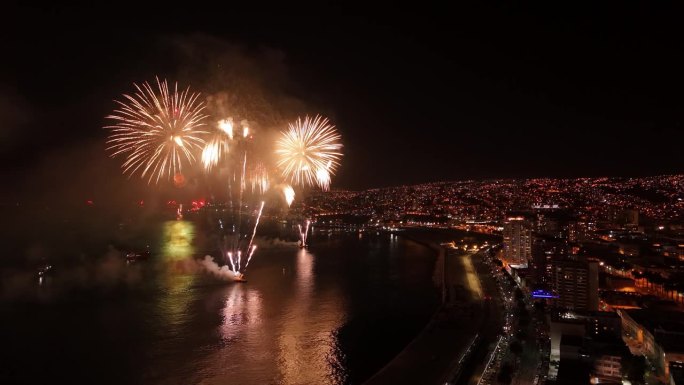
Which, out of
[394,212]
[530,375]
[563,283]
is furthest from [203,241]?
[394,212]

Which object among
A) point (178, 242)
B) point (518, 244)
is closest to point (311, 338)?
point (518, 244)

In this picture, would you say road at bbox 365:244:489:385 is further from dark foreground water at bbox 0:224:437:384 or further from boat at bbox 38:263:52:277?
boat at bbox 38:263:52:277

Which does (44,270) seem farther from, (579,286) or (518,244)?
(518,244)

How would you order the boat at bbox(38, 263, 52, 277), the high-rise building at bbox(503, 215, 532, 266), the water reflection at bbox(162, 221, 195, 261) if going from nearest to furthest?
1. the boat at bbox(38, 263, 52, 277)
2. the high-rise building at bbox(503, 215, 532, 266)
3. the water reflection at bbox(162, 221, 195, 261)

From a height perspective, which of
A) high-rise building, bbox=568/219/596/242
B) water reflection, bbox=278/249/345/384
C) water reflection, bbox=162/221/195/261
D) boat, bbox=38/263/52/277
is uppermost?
high-rise building, bbox=568/219/596/242

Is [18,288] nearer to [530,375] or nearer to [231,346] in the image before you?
[231,346]

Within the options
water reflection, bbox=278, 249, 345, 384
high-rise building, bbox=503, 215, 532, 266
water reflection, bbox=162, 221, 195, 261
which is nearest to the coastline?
water reflection, bbox=278, 249, 345, 384
